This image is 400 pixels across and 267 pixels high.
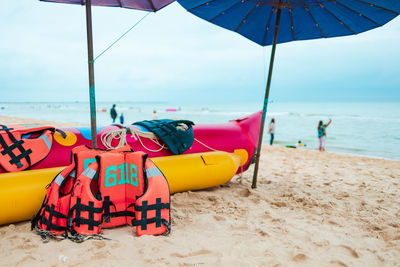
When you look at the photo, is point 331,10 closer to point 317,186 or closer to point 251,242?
point 317,186

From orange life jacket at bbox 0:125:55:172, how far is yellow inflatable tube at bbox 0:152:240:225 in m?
0.11

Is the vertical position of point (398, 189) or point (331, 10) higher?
point (331, 10)

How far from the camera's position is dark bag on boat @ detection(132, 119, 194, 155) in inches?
137

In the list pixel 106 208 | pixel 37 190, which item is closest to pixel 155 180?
pixel 106 208

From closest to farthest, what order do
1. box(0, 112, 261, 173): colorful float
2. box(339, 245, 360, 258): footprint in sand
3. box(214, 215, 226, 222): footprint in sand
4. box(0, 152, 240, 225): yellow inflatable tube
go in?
box(339, 245, 360, 258): footprint in sand → box(0, 152, 240, 225): yellow inflatable tube → box(214, 215, 226, 222): footprint in sand → box(0, 112, 261, 173): colorful float

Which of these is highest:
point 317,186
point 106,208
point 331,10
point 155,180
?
point 331,10

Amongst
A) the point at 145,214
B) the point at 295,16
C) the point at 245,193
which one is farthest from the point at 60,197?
the point at 295,16

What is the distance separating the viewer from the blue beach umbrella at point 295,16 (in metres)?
3.20

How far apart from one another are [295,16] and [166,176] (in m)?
2.87

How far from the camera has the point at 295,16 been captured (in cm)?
368

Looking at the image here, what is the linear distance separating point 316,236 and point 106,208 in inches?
80.4

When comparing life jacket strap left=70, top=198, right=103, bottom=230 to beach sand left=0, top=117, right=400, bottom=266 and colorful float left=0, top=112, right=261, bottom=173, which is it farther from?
colorful float left=0, top=112, right=261, bottom=173

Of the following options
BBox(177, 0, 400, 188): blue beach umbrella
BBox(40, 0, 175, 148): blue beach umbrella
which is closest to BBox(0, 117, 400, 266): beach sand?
BBox(177, 0, 400, 188): blue beach umbrella

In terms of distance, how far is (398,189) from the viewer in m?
4.22
